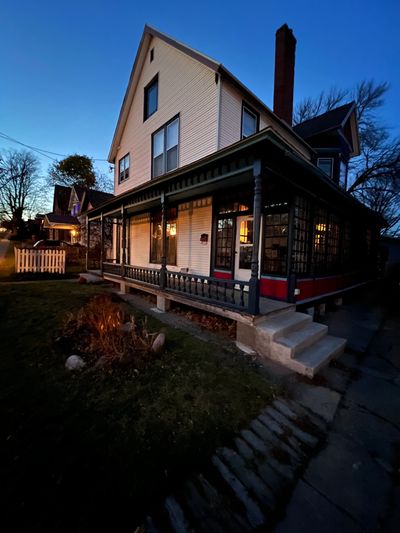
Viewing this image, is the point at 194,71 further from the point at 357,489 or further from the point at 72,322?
the point at 357,489

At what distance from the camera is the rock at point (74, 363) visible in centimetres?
334

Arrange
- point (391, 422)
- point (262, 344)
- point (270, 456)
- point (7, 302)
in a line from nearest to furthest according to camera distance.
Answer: point (270, 456)
point (391, 422)
point (262, 344)
point (7, 302)

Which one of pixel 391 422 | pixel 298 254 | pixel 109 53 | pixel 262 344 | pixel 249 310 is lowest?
pixel 391 422

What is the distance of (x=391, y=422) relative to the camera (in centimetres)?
273

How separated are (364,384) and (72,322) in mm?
5249

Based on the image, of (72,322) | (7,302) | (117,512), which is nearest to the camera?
(117,512)

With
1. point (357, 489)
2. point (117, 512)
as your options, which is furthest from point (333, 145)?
point (117, 512)

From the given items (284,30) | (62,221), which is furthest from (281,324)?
(62,221)

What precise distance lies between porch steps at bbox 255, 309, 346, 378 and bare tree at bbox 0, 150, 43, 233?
152ft

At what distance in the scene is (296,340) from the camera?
4.04 m

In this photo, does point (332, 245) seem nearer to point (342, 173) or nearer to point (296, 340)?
point (296, 340)

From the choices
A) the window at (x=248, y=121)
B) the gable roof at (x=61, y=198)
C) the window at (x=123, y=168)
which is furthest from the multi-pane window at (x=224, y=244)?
the gable roof at (x=61, y=198)

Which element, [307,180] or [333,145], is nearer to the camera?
[307,180]

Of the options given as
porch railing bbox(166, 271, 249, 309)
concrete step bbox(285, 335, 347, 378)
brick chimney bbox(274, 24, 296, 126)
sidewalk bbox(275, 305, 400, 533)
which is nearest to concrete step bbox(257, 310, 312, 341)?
concrete step bbox(285, 335, 347, 378)
